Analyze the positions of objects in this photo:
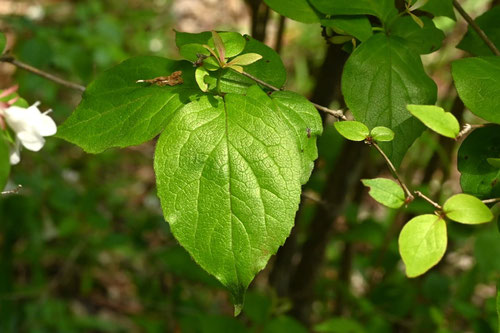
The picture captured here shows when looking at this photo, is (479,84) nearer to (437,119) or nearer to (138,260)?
(437,119)

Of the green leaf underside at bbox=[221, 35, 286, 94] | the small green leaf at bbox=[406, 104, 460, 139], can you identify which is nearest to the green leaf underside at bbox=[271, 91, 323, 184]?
the green leaf underside at bbox=[221, 35, 286, 94]

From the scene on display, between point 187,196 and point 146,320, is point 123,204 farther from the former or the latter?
point 187,196

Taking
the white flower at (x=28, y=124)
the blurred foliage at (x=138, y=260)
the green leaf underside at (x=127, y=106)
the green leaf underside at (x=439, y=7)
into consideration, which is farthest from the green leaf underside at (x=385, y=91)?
the blurred foliage at (x=138, y=260)

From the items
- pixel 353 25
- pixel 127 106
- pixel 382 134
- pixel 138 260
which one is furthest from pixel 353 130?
pixel 138 260

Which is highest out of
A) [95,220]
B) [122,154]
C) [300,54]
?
[95,220]

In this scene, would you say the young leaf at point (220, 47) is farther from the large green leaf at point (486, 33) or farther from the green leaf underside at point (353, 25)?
the large green leaf at point (486, 33)

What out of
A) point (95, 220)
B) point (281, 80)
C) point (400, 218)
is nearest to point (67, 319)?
point (95, 220)
